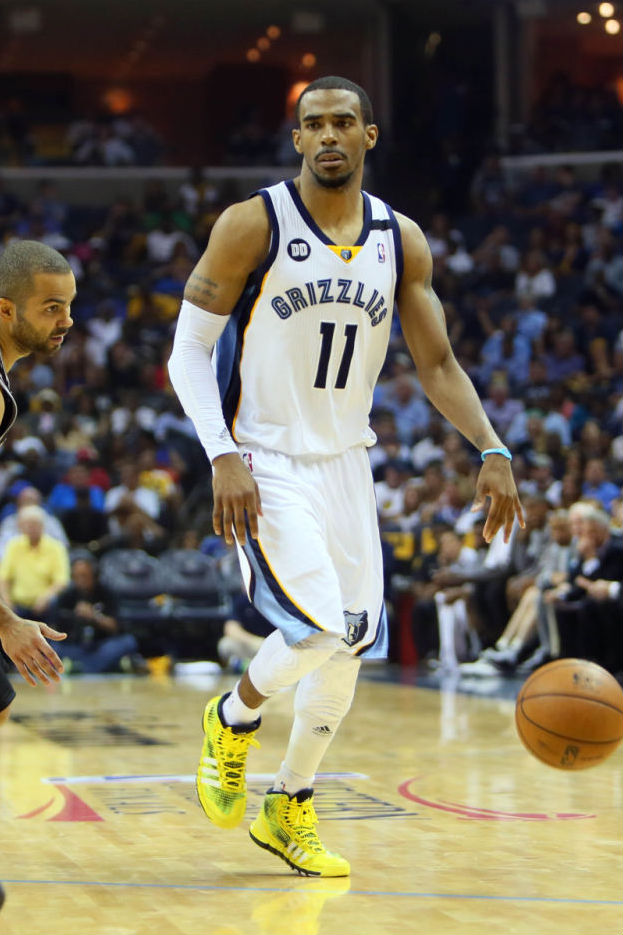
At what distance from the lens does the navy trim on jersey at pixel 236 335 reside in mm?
4434

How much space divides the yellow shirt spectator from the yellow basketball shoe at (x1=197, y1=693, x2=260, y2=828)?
7877 millimetres

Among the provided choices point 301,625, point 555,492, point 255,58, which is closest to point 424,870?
point 301,625

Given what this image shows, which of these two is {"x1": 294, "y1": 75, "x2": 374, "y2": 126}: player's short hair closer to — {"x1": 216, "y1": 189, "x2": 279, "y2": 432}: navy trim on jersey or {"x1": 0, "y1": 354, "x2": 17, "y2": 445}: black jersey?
{"x1": 216, "y1": 189, "x2": 279, "y2": 432}: navy trim on jersey

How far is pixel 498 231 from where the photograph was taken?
1950 centimetres

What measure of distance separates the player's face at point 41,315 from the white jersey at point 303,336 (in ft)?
2.70

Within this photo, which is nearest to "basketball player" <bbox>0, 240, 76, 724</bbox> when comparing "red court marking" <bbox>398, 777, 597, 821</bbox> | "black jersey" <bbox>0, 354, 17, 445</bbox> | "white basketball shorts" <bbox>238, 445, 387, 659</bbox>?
"black jersey" <bbox>0, 354, 17, 445</bbox>

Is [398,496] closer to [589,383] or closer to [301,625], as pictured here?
[589,383]

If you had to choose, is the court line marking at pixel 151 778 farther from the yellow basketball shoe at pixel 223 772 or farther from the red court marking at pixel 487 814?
the yellow basketball shoe at pixel 223 772

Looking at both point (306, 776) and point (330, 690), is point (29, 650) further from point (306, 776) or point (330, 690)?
point (306, 776)

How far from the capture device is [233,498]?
164 inches

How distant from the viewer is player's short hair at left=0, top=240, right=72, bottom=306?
3750mm

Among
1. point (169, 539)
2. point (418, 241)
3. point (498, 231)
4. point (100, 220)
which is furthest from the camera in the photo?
point (100, 220)

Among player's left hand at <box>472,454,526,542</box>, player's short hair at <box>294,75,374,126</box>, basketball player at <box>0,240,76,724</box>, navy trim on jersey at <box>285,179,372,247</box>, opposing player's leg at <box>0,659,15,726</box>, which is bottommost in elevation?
opposing player's leg at <box>0,659,15,726</box>

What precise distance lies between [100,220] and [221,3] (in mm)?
4342
